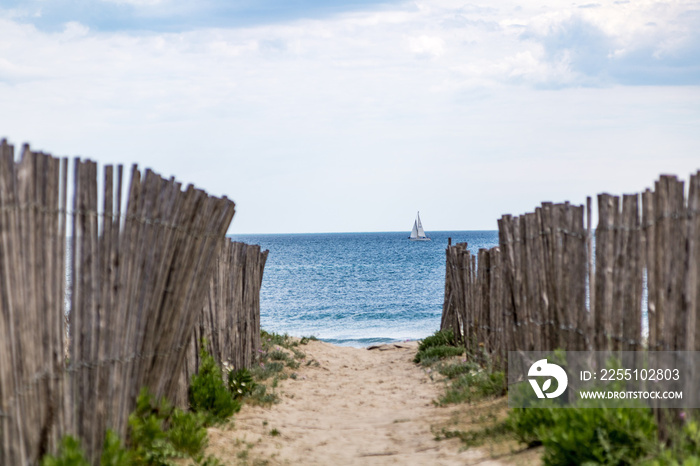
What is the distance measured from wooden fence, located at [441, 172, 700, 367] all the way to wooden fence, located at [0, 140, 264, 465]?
9.53ft

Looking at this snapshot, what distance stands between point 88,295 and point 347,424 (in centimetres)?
394

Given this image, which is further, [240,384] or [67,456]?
[240,384]

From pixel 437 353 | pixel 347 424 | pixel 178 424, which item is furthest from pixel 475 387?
pixel 178 424

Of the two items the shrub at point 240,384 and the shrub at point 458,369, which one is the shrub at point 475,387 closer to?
the shrub at point 458,369

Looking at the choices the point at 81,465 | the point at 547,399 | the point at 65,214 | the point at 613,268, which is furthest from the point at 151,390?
the point at 613,268

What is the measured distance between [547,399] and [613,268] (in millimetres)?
1254

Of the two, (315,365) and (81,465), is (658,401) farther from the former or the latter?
(315,365)

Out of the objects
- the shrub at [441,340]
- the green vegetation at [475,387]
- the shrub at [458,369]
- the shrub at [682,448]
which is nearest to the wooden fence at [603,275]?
the green vegetation at [475,387]

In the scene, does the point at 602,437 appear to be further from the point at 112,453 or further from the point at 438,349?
the point at 438,349

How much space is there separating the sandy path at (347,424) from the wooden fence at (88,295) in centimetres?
116

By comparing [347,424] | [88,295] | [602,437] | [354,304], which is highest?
[88,295]

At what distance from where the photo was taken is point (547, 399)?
5.38 m

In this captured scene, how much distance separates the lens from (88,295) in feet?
13.3

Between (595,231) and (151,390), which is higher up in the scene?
(595,231)
